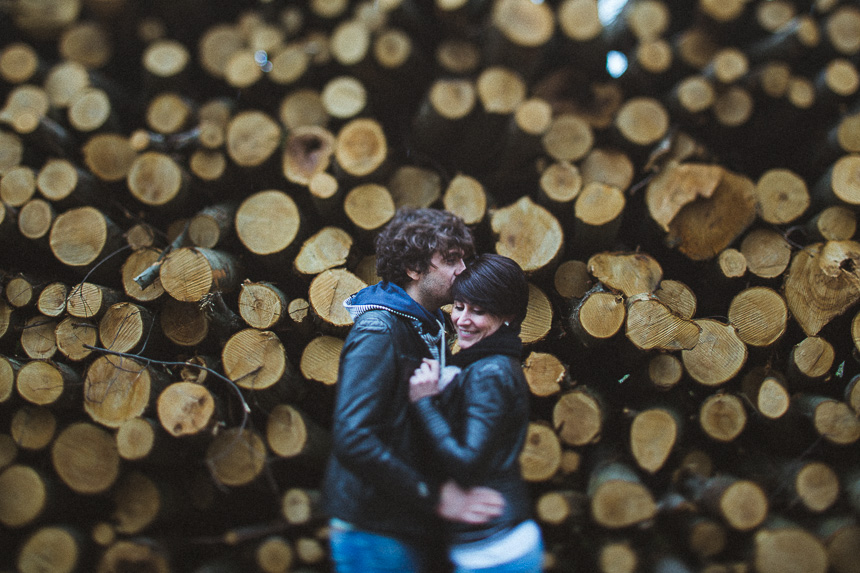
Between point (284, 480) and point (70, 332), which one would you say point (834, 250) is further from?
point (70, 332)

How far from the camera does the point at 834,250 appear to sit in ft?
8.09

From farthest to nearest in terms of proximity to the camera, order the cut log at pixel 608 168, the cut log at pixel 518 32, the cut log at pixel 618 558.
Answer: the cut log at pixel 518 32
the cut log at pixel 608 168
the cut log at pixel 618 558

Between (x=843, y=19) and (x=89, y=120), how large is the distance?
5484 millimetres

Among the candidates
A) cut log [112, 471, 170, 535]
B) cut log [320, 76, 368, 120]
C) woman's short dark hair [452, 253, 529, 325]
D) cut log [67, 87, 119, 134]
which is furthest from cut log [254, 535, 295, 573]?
cut log [67, 87, 119, 134]

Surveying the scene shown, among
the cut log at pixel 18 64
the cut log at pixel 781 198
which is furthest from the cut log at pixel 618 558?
the cut log at pixel 18 64

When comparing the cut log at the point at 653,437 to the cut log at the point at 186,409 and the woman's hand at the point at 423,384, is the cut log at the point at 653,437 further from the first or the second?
the cut log at the point at 186,409

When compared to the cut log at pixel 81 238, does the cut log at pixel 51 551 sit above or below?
below

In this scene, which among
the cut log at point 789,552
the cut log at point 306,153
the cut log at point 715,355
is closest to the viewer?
the cut log at point 789,552

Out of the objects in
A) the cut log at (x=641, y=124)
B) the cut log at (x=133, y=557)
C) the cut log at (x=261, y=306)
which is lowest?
the cut log at (x=133, y=557)

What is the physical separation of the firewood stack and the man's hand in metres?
0.45

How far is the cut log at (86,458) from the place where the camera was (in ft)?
6.61

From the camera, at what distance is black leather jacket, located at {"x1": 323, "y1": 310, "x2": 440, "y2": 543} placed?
1.65 m

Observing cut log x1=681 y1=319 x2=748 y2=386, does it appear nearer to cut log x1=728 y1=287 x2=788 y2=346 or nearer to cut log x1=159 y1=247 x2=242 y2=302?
cut log x1=728 y1=287 x2=788 y2=346

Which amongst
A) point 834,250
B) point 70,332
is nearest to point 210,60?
point 70,332
